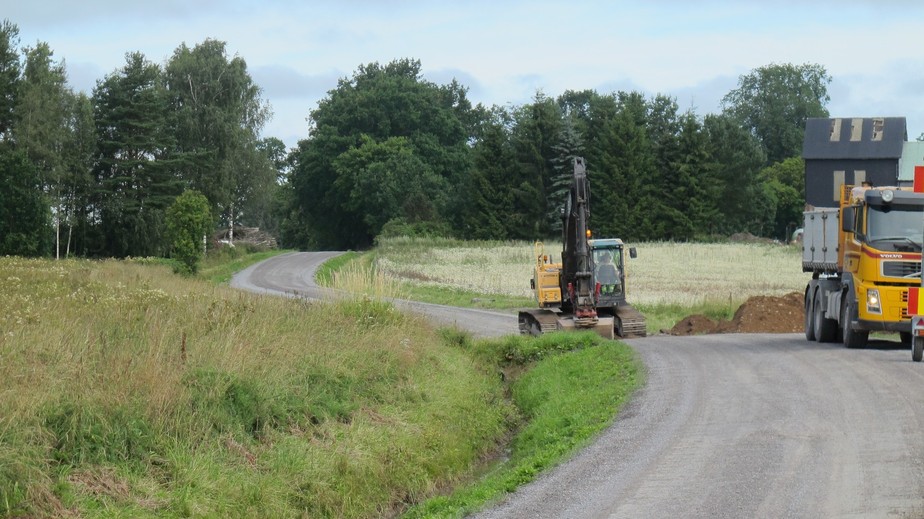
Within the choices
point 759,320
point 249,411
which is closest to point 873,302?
point 759,320

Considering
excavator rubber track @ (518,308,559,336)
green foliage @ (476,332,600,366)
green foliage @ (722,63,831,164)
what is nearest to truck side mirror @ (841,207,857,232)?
green foliage @ (476,332,600,366)

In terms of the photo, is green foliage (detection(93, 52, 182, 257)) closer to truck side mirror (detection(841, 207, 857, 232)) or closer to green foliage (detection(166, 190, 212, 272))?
green foliage (detection(166, 190, 212, 272))

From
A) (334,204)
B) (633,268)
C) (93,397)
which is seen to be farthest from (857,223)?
(334,204)

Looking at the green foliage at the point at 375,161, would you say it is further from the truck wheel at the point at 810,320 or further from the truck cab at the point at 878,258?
the truck cab at the point at 878,258

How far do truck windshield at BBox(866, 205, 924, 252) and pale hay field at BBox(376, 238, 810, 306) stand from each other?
15.1 meters

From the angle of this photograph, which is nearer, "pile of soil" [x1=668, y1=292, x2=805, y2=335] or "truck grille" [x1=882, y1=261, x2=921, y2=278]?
"truck grille" [x1=882, y1=261, x2=921, y2=278]

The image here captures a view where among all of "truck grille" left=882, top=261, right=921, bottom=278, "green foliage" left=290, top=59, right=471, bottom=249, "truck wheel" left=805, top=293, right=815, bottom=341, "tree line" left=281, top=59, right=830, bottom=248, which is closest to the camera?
"truck grille" left=882, top=261, right=921, bottom=278

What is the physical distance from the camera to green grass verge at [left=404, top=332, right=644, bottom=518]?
1215 centimetres

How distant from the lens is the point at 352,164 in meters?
97.4

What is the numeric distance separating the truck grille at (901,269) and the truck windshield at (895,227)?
28 centimetres

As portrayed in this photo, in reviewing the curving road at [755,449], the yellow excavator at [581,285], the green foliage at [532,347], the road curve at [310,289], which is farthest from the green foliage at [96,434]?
the yellow excavator at [581,285]

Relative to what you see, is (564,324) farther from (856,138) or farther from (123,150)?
(856,138)

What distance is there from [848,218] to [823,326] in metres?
3.76

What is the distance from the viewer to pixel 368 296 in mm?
23219
